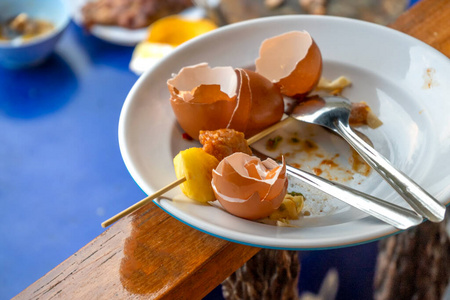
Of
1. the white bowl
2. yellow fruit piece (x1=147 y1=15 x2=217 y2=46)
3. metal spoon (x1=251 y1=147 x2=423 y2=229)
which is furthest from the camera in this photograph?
yellow fruit piece (x1=147 y1=15 x2=217 y2=46)

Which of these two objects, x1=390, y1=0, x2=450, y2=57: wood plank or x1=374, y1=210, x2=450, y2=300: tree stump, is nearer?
x1=390, y1=0, x2=450, y2=57: wood plank


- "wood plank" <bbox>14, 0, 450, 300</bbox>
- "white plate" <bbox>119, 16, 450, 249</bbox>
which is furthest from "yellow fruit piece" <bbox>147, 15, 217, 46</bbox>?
"wood plank" <bbox>14, 0, 450, 300</bbox>

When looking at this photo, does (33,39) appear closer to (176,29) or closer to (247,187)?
(176,29)

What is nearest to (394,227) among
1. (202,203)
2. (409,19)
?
(202,203)

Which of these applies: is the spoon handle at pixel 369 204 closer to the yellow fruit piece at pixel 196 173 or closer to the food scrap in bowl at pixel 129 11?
the yellow fruit piece at pixel 196 173

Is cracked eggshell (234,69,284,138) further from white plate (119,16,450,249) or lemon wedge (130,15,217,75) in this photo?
lemon wedge (130,15,217,75)

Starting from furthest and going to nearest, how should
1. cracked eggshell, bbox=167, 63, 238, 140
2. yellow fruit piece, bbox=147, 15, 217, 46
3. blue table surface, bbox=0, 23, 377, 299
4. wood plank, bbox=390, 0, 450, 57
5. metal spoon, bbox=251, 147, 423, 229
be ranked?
yellow fruit piece, bbox=147, 15, 217, 46, blue table surface, bbox=0, 23, 377, 299, wood plank, bbox=390, 0, 450, 57, cracked eggshell, bbox=167, 63, 238, 140, metal spoon, bbox=251, 147, 423, 229

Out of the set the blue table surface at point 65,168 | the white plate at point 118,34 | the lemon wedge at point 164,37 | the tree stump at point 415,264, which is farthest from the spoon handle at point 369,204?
the white plate at point 118,34
